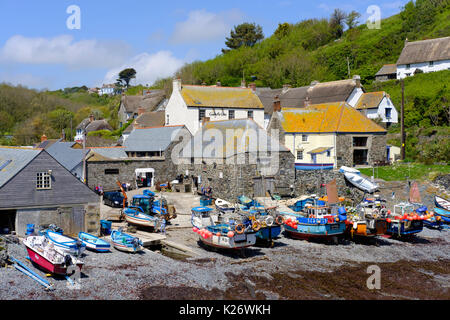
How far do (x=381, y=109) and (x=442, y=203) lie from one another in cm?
2274

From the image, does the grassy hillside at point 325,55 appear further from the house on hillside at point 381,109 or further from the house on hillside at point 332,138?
the house on hillside at point 332,138

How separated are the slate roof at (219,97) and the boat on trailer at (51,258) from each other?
104 feet

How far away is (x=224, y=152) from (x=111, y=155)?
1365 cm

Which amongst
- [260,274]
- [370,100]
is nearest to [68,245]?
[260,274]

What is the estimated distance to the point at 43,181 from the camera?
1014 inches

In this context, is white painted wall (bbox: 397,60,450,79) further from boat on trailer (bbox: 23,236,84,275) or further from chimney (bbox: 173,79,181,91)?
boat on trailer (bbox: 23,236,84,275)

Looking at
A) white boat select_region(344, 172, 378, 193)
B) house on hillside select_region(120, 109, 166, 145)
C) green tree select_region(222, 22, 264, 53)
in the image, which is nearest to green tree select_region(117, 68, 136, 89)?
green tree select_region(222, 22, 264, 53)

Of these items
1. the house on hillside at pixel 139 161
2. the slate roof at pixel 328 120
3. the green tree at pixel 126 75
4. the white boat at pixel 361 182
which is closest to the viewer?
the white boat at pixel 361 182

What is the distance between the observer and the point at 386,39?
287 ft

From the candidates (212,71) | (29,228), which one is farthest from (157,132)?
(212,71)

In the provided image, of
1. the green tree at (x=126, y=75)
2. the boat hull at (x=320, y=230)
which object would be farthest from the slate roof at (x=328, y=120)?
the green tree at (x=126, y=75)

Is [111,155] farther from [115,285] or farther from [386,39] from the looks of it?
[386,39]

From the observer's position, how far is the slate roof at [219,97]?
2046 inches

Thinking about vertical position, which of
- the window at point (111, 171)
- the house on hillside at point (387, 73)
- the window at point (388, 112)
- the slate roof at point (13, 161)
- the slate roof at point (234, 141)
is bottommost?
the window at point (111, 171)
